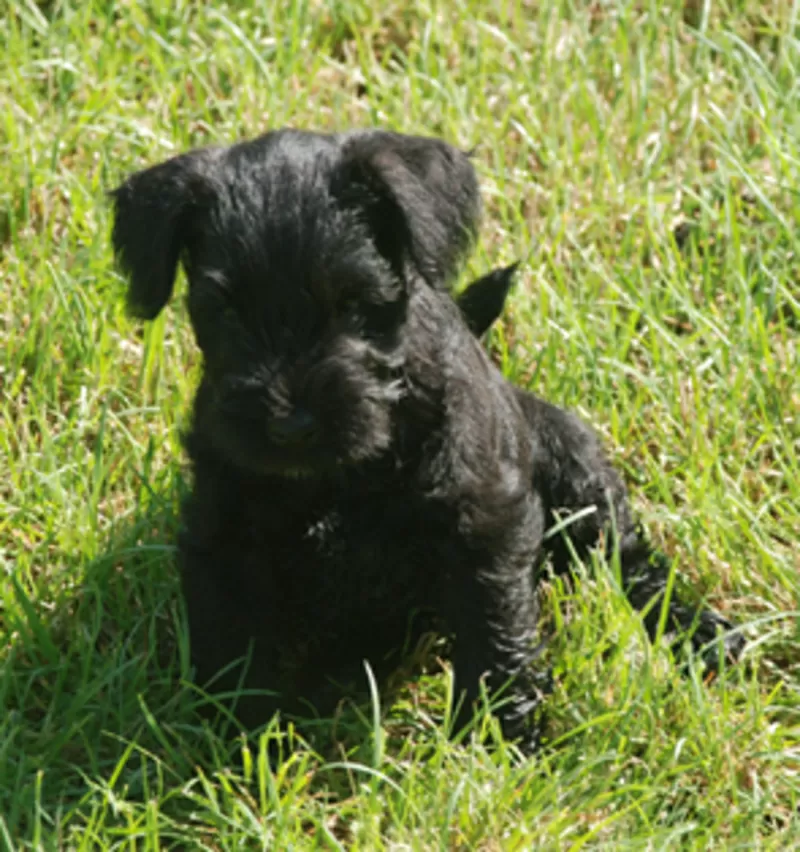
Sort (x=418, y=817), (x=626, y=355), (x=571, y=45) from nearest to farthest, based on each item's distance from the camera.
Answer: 1. (x=418, y=817)
2. (x=626, y=355)
3. (x=571, y=45)

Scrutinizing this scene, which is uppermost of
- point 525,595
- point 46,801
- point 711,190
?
point 711,190

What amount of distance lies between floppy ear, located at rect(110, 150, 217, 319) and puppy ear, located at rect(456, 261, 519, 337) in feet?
2.87

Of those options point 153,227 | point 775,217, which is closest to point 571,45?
point 775,217

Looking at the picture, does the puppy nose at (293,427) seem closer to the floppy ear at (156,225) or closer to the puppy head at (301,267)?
the puppy head at (301,267)

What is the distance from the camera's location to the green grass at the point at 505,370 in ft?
11.1

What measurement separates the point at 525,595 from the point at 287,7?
9.67 feet

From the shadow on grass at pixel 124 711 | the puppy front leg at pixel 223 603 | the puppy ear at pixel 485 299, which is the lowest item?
the shadow on grass at pixel 124 711

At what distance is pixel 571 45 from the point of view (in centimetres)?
556

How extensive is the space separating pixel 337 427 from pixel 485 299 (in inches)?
39.6

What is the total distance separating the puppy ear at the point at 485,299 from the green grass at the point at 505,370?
47cm

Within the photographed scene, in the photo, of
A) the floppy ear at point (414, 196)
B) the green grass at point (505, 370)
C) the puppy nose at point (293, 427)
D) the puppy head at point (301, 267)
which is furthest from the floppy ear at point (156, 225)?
the green grass at point (505, 370)

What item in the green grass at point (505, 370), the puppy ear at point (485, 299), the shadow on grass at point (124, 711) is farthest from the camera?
the puppy ear at point (485, 299)

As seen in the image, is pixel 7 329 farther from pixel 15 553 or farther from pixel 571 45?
pixel 571 45

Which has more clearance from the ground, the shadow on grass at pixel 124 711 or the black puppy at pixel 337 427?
the black puppy at pixel 337 427
